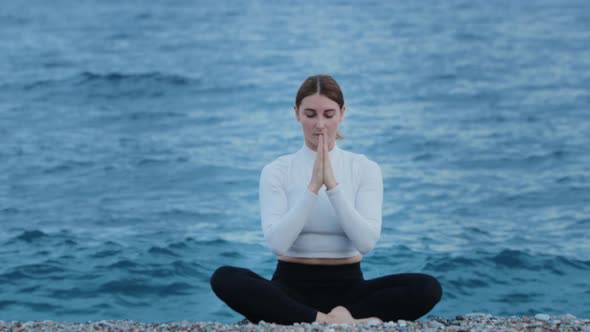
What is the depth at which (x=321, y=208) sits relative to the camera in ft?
21.8

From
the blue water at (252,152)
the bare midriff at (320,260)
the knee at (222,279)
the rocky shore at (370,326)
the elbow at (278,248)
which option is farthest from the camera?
the blue water at (252,152)

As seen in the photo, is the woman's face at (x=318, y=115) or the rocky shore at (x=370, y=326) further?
the woman's face at (x=318, y=115)

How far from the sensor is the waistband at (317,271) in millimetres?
6727

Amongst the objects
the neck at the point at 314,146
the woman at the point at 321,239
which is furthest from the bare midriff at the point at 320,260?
the neck at the point at 314,146

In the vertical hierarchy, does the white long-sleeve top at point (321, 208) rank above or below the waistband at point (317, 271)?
above

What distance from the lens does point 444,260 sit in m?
11.9

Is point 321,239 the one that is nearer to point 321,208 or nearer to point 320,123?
point 321,208

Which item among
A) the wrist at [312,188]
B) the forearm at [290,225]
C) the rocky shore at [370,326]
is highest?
the wrist at [312,188]

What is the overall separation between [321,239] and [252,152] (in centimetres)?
1211

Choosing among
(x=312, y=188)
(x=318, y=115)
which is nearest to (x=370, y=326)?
(x=312, y=188)

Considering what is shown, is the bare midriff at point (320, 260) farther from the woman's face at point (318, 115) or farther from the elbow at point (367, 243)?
the woman's face at point (318, 115)

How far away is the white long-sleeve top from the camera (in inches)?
252

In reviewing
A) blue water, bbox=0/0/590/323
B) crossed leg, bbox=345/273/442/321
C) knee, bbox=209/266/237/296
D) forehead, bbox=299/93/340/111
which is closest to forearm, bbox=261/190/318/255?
knee, bbox=209/266/237/296

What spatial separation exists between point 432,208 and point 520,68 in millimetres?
15212
